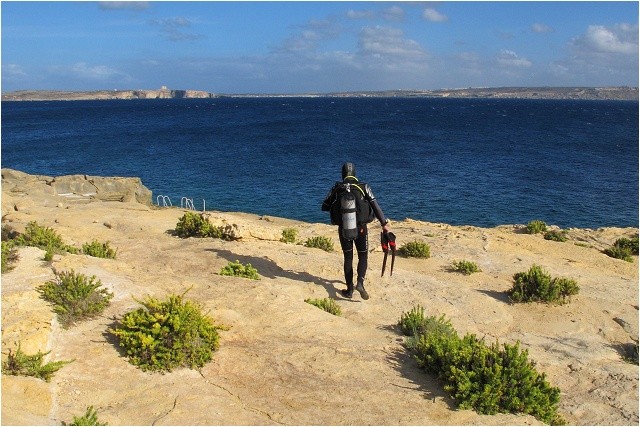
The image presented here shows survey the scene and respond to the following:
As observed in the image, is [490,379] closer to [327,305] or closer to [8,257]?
[327,305]

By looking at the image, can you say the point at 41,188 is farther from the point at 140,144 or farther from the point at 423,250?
the point at 140,144

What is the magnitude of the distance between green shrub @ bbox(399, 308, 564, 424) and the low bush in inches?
497

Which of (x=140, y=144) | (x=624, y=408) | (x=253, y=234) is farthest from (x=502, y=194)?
(x=140, y=144)

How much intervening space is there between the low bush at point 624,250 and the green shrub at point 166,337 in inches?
588

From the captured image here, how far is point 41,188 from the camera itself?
25906 millimetres

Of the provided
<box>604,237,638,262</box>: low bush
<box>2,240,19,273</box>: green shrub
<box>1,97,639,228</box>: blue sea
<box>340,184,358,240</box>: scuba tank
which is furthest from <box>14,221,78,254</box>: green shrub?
<box>1,97,639,228</box>: blue sea

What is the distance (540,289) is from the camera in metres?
10.6

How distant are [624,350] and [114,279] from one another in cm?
840

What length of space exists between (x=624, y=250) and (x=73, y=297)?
1693 centimetres

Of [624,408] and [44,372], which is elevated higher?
[44,372]

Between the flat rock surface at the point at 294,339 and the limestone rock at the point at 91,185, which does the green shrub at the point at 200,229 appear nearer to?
the flat rock surface at the point at 294,339

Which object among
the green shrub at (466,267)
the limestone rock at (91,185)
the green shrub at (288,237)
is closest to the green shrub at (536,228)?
the green shrub at (466,267)

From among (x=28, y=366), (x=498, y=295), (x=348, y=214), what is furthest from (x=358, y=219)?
(x=28, y=366)

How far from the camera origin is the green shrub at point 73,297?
7180mm
